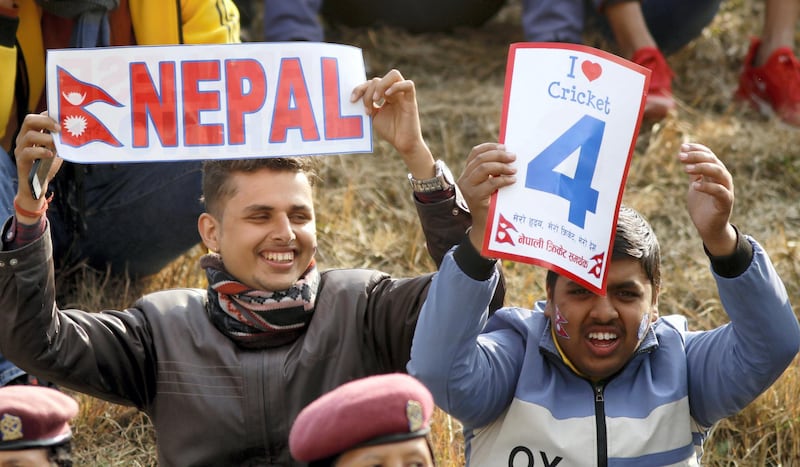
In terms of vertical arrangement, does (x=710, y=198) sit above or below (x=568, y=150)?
below

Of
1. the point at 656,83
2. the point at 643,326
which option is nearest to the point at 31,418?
the point at 643,326

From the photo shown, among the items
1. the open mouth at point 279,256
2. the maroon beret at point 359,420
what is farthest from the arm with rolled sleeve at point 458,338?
the open mouth at point 279,256

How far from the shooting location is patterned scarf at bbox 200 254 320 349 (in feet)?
11.0

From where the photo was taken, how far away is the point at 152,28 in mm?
4246

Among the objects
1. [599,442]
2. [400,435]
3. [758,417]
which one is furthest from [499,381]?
[758,417]

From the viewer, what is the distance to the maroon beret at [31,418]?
272 cm

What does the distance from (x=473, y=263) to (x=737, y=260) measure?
62cm

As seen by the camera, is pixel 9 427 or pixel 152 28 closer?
pixel 9 427

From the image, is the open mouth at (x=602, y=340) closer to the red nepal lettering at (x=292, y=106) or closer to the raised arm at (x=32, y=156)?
the red nepal lettering at (x=292, y=106)

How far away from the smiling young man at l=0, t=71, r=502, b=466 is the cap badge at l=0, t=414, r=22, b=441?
19.9 inches

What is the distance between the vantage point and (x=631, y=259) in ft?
10.7

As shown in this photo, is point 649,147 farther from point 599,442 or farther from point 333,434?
point 333,434

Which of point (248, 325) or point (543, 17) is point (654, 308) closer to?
point (248, 325)

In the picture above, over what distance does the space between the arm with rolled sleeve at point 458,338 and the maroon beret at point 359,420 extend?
35 centimetres
